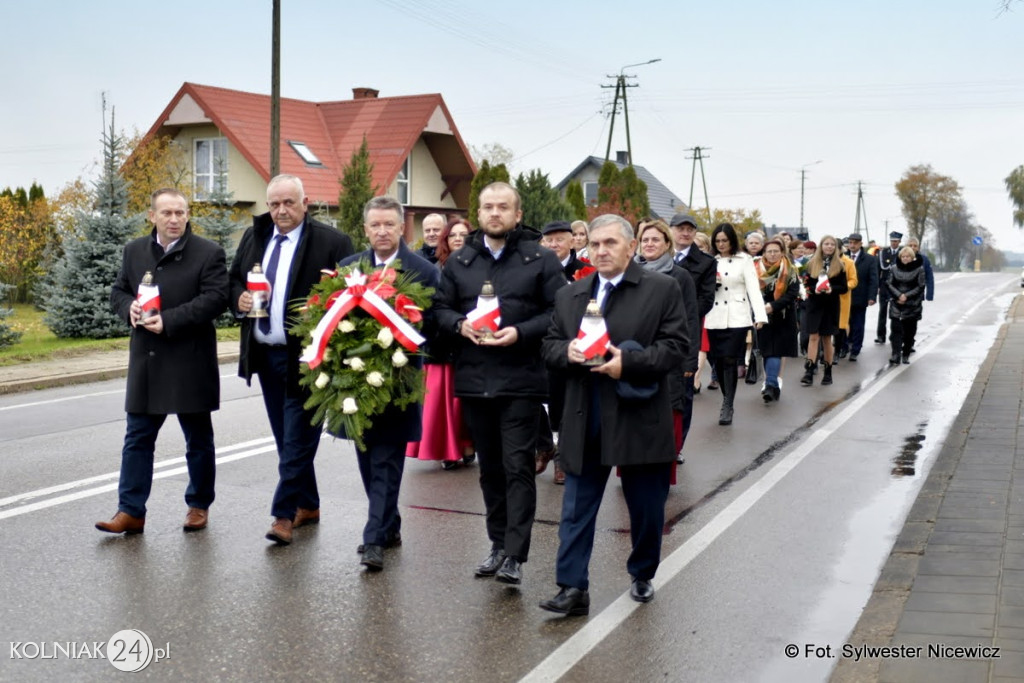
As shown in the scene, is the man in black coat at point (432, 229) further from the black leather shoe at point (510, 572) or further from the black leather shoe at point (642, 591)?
the black leather shoe at point (642, 591)

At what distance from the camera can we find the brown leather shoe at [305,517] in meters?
7.29

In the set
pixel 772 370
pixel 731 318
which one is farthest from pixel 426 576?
pixel 772 370

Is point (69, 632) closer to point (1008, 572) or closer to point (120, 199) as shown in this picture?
point (1008, 572)

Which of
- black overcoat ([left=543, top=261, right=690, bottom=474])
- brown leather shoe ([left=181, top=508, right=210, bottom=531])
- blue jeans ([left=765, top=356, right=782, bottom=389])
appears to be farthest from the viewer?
blue jeans ([left=765, top=356, right=782, bottom=389])

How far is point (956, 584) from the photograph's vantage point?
18.9 ft

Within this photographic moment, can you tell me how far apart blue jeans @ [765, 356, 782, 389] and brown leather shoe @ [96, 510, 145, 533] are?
849 cm

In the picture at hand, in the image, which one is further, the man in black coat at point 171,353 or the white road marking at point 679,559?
the man in black coat at point 171,353

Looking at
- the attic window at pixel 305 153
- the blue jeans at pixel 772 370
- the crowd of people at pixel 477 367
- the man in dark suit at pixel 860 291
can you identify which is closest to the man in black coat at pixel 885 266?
the man in dark suit at pixel 860 291

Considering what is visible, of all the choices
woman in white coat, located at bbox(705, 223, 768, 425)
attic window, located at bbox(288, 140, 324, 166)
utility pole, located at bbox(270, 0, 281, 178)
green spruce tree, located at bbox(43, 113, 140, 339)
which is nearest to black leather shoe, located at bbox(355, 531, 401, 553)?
woman in white coat, located at bbox(705, 223, 768, 425)

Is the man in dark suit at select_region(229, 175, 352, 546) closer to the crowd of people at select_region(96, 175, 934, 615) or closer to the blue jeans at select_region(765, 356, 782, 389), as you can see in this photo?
the crowd of people at select_region(96, 175, 934, 615)

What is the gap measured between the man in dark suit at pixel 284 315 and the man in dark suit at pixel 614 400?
181 centimetres

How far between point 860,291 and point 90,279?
42.1 feet

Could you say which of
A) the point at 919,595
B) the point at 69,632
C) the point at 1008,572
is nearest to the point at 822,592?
the point at 919,595

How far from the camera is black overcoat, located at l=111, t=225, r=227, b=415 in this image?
6.97m
